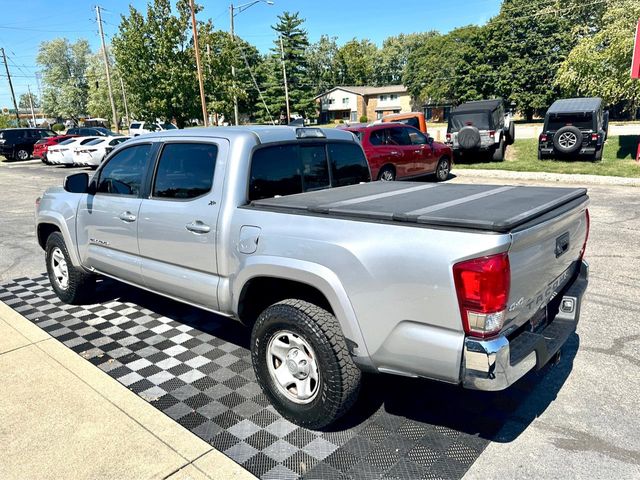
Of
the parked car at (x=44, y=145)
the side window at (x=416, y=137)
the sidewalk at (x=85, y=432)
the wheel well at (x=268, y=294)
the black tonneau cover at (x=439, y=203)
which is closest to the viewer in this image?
the black tonneau cover at (x=439, y=203)

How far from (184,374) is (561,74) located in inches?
903

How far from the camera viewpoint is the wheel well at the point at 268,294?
295cm

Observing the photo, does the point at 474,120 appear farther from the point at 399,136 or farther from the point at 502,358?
the point at 502,358

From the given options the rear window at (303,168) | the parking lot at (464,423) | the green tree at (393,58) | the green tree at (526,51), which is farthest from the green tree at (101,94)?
the parking lot at (464,423)

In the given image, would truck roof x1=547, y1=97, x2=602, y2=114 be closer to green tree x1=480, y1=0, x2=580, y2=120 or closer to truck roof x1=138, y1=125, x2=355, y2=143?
truck roof x1=138, y1=125, x2=355, y2=143

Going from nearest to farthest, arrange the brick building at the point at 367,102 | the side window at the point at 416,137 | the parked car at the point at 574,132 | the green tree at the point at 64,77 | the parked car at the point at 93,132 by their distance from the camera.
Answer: the side window at the point at 416,137, the parked car at the point at 574,132, the parked car at the point at 93,132, the brick building at the point at 367,102, the green tree at the point at 64,77

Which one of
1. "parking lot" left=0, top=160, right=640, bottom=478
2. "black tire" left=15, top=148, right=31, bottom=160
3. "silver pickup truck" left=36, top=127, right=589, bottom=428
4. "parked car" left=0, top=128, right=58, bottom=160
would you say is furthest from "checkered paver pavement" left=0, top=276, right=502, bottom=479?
"black tire" left=15, top=148, right=31, bottom=160

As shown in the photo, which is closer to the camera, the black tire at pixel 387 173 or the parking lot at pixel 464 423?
the parking lot at pixel 464 423

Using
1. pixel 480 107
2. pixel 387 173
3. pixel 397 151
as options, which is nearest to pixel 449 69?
pixel 480 107

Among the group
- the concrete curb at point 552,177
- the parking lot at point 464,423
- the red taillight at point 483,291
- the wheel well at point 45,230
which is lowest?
the parking lot at point 464,423

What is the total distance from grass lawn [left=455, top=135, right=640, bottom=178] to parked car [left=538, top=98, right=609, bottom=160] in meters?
0.36

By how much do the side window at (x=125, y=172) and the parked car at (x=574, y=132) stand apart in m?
14.3

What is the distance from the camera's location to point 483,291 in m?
2.18

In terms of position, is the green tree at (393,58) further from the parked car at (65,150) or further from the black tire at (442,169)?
the black tire at (442,169)
